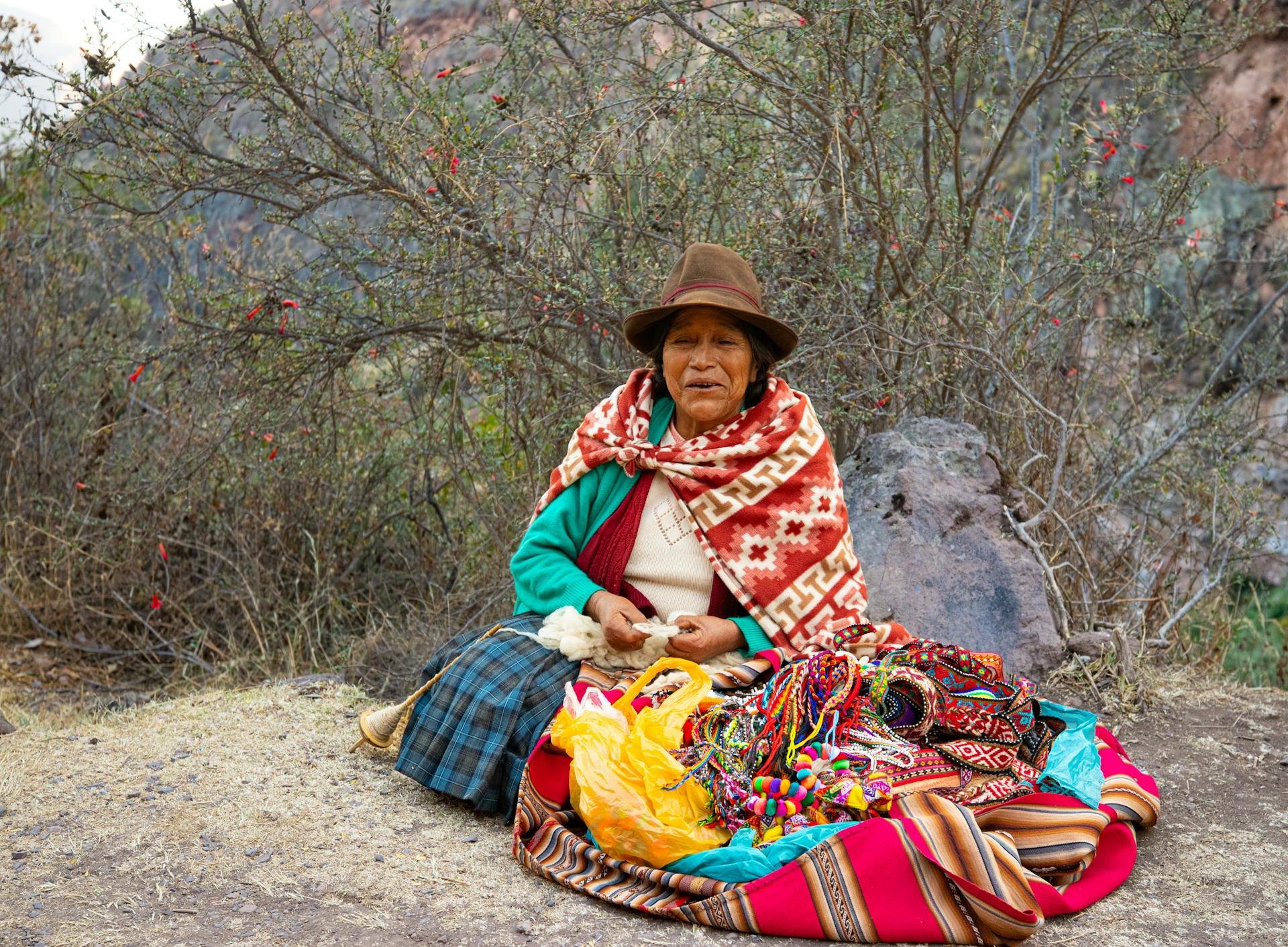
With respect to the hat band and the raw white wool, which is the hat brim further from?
the raw white wool

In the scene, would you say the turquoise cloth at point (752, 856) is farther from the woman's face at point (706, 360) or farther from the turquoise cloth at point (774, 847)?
the woman's face at point (706, 360)

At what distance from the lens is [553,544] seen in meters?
3.58

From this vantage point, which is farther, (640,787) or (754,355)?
(754,355)

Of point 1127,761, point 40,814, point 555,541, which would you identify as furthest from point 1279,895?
point 40,814

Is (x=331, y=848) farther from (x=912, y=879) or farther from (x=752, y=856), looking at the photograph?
(x=912, y=879)

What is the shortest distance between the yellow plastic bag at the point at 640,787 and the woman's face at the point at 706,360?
2.90 ft

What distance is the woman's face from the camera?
3.41 meters

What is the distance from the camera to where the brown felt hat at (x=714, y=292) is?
11.0ft

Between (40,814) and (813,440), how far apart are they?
2.41 meters

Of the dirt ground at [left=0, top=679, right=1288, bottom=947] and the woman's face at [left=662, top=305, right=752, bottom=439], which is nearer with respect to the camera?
the dirt ground at [left=0, top=679, right=1288, bottom=947]

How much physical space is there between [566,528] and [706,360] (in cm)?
69

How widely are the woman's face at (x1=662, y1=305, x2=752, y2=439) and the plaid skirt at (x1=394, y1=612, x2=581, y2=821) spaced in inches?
33.6

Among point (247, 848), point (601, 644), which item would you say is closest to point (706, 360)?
point (601, 644)

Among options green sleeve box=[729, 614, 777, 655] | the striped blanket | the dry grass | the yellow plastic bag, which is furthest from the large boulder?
the dry grass
